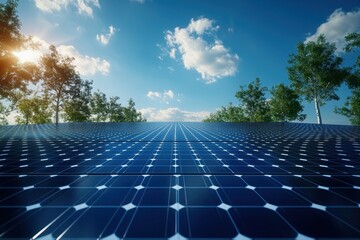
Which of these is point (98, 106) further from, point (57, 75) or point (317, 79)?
point (317, 79)

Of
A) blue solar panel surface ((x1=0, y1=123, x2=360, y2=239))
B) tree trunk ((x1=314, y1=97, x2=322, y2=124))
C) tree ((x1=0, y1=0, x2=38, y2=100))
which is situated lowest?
blue solar panel surface ((x1=0, y1=123, x2=360, y2=239))

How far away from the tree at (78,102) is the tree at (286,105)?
5505cm

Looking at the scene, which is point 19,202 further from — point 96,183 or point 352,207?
point 352,207

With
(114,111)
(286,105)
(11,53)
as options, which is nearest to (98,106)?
(114,111)

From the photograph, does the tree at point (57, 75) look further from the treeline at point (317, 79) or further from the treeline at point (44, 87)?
the treeline at point (317, 79)

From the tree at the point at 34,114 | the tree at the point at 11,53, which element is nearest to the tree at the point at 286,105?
the tree at the point at 11,53

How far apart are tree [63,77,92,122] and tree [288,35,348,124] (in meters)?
55.2

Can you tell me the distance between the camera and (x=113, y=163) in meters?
7.91

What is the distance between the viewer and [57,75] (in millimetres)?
45188

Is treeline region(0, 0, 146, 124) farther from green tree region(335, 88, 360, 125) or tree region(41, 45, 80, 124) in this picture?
green tree region(335, 88, 360, 125)

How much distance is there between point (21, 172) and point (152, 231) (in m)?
6.49

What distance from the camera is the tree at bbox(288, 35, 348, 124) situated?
121ft

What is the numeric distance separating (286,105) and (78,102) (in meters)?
58.3

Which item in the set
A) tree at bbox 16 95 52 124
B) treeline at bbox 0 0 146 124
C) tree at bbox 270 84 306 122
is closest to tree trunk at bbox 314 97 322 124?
tree at bbox 270 84 306 122
